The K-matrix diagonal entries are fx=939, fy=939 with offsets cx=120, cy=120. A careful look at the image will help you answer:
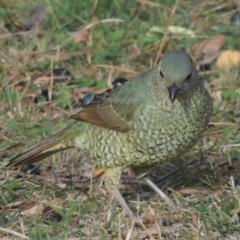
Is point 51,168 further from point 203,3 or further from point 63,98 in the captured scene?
point 203,3

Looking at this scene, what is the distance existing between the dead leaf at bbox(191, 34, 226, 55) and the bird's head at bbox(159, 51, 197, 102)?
3.04 meters

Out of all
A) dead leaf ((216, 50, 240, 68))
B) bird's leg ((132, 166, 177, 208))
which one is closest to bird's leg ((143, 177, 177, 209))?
bird's leg ((132, 166, 177, 208))

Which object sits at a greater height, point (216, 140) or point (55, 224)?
point (55, 224)

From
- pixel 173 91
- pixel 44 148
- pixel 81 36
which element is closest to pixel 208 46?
pixel 81 36

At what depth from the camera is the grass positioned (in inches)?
233

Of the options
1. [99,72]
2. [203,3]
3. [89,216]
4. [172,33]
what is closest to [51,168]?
[89,216]

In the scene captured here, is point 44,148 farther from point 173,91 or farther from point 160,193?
point 173,91

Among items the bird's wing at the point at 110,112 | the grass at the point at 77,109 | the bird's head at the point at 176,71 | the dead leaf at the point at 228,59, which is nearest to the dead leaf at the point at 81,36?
the grass at the point at 77,109

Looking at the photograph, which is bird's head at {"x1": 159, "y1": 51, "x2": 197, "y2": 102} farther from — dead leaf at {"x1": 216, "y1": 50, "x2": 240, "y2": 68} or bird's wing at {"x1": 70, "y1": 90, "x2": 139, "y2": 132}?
dead leaf at {"x1": 216, "y1": 50, "x2": 240, "y2": 68}

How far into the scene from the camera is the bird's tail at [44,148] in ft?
22.2

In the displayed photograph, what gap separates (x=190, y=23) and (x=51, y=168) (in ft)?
10.4

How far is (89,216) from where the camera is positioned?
6.15 meters

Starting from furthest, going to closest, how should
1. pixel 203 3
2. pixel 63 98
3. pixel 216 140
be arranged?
pixel 203 3, pixel 63 98, pixel 216 140

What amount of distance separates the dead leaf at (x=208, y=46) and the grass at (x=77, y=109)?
0.31 feet
